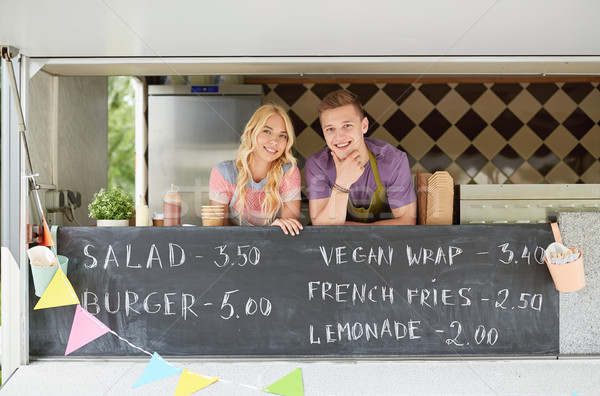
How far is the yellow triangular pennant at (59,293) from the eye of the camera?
6.80ft

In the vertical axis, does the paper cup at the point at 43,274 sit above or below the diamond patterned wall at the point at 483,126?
below

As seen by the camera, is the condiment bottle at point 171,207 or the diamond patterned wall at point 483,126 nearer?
the condiment bottle at point 171,207

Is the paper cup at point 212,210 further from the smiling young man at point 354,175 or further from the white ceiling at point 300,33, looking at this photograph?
the white ceiling at point 300,33

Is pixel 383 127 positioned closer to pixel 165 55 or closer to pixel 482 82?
pixel 482 82

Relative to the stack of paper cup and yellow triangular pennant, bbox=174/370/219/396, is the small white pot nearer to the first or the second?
the stack of paper cup

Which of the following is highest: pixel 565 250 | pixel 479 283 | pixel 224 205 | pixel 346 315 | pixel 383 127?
pixel 383 127

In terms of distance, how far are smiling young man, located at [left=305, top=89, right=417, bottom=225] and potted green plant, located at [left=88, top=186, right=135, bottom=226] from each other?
0.92m

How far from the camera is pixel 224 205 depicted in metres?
2.44

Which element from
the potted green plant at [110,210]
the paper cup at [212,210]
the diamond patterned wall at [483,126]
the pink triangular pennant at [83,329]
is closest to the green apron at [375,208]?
the paper cup at [212,210]

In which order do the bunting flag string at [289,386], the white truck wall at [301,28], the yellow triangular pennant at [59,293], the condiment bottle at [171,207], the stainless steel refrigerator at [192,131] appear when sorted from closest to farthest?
the white truck wall at [301,28]
the bunting flag string at [289,386]
the yellow triangular pennant at [59,293]
the condiment bottle at [171,207]
the stainless steel refrigerator at [192,131]

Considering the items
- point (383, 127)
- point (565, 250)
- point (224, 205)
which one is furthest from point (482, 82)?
point (224, 205)

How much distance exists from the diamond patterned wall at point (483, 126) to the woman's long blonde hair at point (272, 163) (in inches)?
63.2

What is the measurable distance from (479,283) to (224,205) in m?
1.30

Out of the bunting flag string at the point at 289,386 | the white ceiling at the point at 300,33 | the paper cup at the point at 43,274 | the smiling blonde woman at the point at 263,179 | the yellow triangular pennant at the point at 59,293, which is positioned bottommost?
the bunting flag string at the point at 289,386
